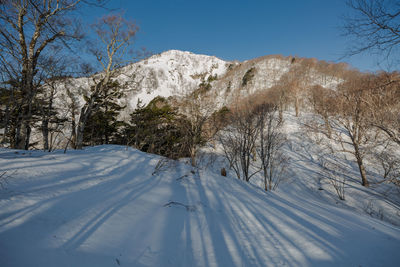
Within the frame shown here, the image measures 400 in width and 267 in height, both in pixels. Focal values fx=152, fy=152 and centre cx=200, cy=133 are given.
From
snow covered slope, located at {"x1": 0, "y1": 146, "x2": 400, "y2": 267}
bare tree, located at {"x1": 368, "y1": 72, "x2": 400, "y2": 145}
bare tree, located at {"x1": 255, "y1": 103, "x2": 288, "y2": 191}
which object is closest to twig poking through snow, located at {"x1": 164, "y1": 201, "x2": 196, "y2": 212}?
snow covered slope, located at {"x1": 0, "y1": 146, "x2": 400, "y2": 267}

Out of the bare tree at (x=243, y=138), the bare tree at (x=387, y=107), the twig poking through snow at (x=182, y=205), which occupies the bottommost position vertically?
the twig poking through snow at (x=182, y=205)

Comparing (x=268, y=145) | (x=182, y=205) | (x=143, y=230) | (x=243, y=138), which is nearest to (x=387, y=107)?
(x=268, y=145)

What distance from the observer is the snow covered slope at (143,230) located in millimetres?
1473

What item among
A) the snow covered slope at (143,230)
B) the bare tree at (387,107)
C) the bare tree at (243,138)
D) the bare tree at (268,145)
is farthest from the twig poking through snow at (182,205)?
the bare tree at (387,107)

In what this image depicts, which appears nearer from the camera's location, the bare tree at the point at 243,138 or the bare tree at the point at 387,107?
the bare tree at the point at 387,107

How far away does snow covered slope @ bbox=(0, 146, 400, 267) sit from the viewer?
147 centimetres

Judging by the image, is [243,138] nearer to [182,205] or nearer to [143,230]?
[182,205]

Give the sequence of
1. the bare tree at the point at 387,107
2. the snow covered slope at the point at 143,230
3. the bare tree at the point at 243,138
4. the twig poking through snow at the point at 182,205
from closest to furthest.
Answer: the snow covered slope at the point at 143,230 → the twig poking through snow at the point at 182,205 → the bare tree at the point at 387,107 → the bare tree at the point at 243,138

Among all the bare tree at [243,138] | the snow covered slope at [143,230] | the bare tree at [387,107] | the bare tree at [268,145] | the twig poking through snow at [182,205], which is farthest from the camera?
the bare tree at [243,138]

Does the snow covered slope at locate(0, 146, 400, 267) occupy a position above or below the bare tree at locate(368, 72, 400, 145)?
below

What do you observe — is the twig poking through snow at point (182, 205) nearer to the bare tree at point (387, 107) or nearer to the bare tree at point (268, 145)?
the bare tree at point (268, 145)

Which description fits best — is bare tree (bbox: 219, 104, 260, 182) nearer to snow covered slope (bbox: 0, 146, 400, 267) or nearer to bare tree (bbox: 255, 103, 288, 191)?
bare tree (bbox: 255, 103, 288, 191)

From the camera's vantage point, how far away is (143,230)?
2016 millimetres

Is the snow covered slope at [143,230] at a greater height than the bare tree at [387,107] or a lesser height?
lesser
